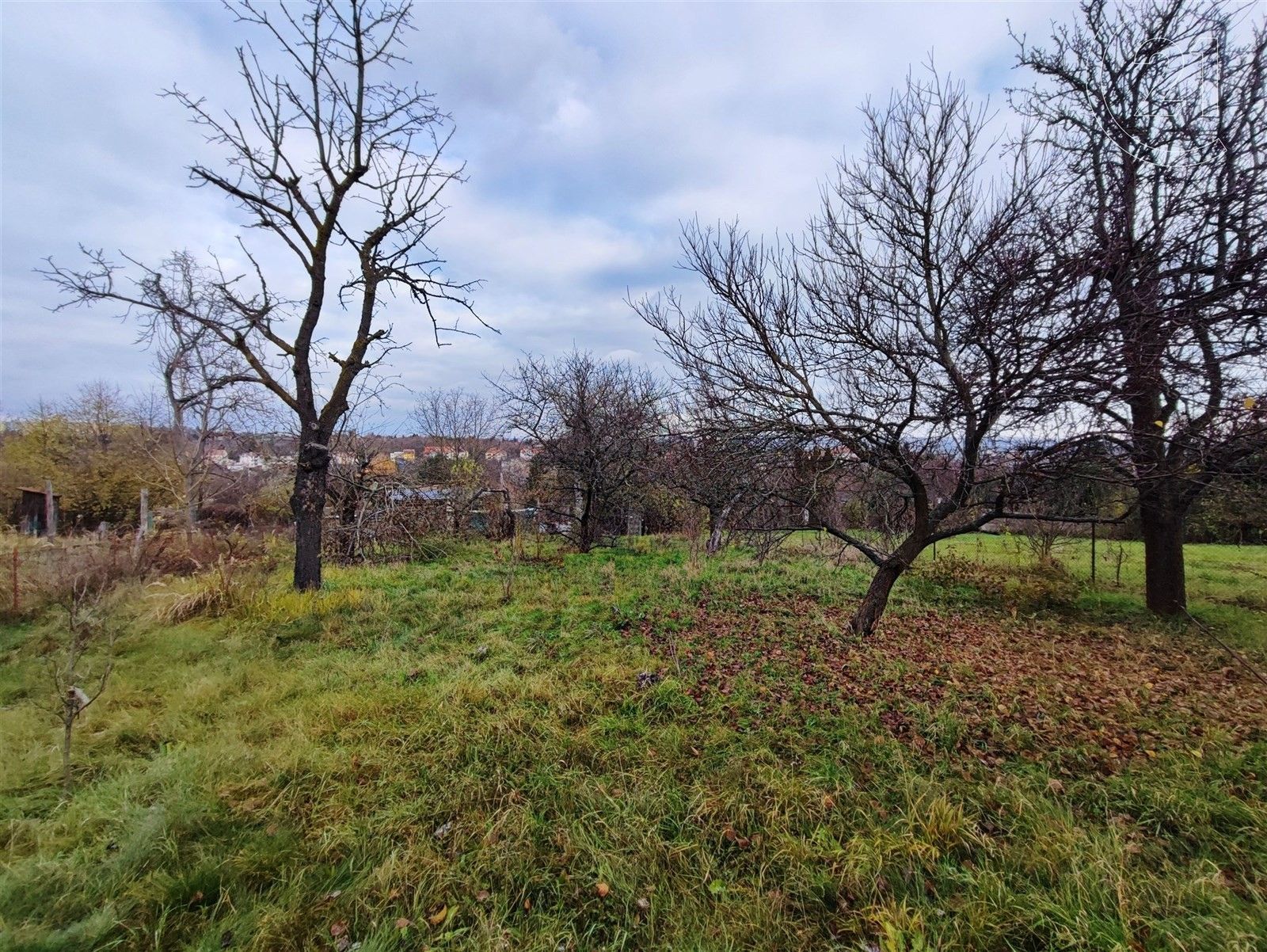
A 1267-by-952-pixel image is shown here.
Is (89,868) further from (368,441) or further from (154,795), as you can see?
(368,441)

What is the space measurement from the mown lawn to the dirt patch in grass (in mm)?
33

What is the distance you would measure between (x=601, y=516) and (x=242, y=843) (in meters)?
9.91

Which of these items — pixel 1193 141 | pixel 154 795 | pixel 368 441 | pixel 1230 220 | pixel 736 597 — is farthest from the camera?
pixel 368 441

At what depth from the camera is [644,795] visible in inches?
118

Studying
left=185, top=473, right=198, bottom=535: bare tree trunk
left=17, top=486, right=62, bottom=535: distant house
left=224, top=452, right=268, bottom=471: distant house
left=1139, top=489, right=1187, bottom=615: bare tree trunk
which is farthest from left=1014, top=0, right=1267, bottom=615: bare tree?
left=17, top=486, right=62, bottom=535: distant house

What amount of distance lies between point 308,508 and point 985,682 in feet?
28.5

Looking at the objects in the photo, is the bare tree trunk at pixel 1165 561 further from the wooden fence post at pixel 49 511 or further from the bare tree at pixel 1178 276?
the wooden fence post at pixel 49 511

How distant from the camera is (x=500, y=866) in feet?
8.45

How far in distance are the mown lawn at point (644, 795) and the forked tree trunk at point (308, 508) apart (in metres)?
1.72

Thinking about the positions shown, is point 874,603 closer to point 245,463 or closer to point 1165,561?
point 1165,561

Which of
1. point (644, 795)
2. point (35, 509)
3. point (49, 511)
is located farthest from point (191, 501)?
point (644, 795)

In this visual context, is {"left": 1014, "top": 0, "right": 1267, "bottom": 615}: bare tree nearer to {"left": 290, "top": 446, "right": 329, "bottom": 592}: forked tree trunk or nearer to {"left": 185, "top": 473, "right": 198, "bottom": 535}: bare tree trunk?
{"left": 290, "top": 446, "right": 329, "bottom": 592}: forked tree trunk

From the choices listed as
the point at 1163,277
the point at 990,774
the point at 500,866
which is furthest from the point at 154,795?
the point at 1163,277

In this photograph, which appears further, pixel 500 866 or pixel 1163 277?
pixel 1163 277
